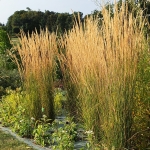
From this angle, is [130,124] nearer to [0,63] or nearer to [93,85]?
[93,85]

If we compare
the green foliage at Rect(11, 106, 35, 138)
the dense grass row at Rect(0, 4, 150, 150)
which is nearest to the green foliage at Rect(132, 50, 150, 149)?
the dense grass row at Rect(0, 4, 150, 150)

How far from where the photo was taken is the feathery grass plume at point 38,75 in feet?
17.5

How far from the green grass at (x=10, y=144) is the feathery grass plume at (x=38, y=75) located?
20.4 inches

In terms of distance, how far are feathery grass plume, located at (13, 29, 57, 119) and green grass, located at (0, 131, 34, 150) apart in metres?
0.52

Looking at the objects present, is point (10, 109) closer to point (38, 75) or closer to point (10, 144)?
point (38, 75)

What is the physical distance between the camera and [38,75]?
5387mm

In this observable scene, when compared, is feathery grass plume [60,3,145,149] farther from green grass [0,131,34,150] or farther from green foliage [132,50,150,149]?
green grass [0,131,34,150]

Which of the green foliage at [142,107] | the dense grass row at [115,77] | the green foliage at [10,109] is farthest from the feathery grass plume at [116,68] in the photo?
the green foliage at [10,109]

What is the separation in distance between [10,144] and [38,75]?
117 cm

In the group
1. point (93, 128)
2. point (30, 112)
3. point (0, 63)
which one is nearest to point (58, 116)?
point (30, 112)

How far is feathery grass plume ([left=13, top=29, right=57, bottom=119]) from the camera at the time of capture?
17.5ft

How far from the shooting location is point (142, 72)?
3713 millimetres

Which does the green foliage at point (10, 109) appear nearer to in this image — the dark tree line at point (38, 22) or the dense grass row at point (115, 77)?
the dense grass row at point (115, 77)

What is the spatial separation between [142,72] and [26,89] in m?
2.28
